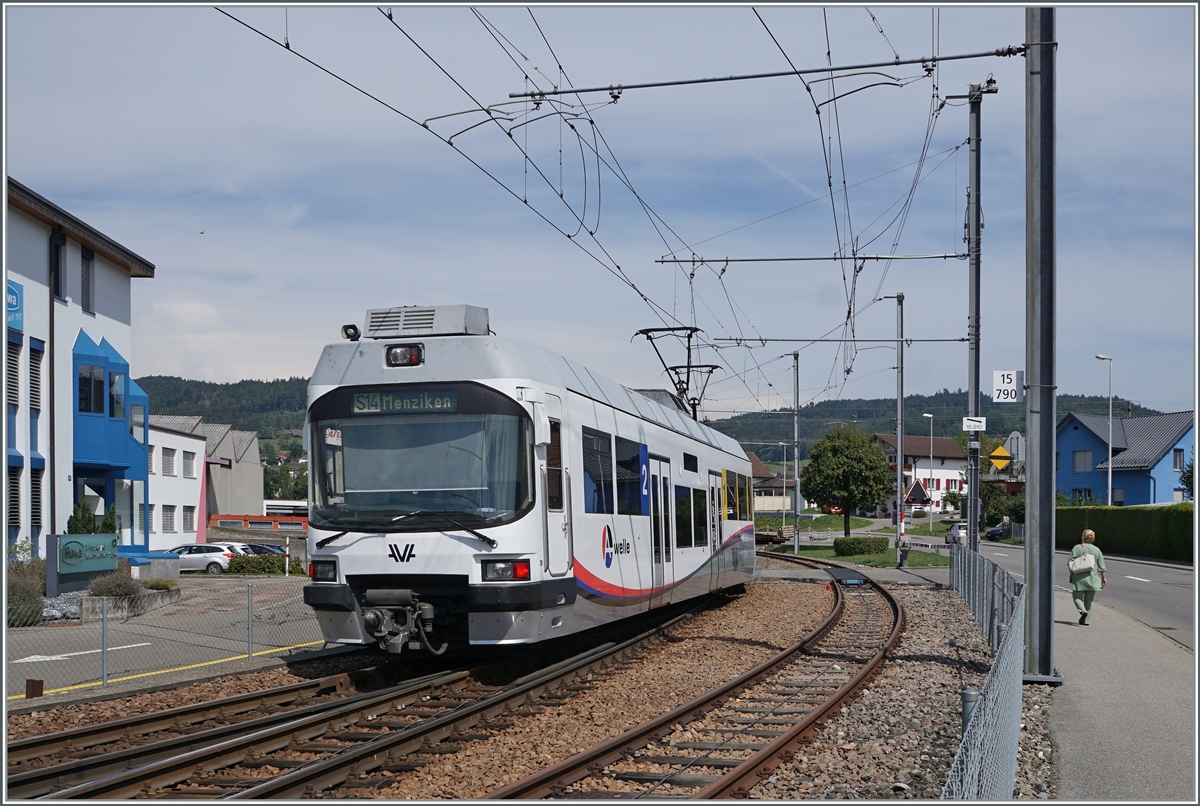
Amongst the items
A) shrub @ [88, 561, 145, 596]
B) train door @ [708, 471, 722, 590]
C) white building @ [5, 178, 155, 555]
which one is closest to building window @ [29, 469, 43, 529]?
white building @ [5, 178, 155, 555]

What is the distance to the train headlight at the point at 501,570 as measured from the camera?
10531mm

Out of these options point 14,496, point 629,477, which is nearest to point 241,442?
point 14,496

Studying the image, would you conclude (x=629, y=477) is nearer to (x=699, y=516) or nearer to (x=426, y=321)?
(x=426, y=321)

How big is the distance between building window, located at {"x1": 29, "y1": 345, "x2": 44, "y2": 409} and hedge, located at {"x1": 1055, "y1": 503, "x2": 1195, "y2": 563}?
112 ft

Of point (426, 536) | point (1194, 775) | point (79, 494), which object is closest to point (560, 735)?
point (426, 536)

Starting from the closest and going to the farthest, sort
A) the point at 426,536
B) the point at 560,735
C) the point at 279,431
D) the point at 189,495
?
the point at 560,735
the point at 426,536
the point at 189,495
the point at 279,431

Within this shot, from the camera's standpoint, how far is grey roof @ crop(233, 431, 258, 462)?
253ft

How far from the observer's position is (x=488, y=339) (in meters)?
11.1

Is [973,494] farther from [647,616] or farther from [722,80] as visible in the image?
[722,80]

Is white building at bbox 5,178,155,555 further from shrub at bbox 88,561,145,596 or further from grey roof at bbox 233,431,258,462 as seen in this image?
grey roof at bbox 233,431,258,462

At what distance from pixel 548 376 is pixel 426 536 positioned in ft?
6.98

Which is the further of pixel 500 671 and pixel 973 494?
pixel 973 494

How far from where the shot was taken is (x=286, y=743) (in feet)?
27.6

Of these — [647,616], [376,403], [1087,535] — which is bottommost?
[647,616]
